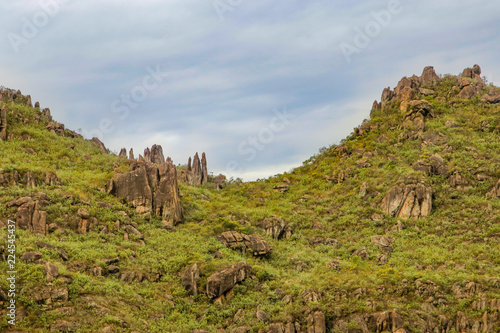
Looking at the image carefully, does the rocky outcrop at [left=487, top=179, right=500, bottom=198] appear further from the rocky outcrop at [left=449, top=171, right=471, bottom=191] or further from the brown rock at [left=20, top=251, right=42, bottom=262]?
the brown rock at [left=20, top=251, right=42, bottom=262]

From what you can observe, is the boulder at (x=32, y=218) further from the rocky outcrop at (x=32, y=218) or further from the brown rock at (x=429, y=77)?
the brown rock at (x=429, y=77)

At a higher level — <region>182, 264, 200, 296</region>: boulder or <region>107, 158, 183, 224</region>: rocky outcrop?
<region>107, 158, 183, 224</region>: rocky outcrop

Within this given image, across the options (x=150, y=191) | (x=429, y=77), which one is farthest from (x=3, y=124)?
(x=429, y=77)

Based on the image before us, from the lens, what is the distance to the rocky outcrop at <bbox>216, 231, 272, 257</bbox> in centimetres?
5478

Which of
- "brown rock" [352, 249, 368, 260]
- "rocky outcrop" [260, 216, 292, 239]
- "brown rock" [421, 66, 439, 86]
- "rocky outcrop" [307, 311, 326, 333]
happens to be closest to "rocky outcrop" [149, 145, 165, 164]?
"rocky outcrop" [260, 216, 292, 239]

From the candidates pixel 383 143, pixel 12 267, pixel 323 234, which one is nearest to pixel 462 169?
pixel 383 143

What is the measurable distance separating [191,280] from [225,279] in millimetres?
3424

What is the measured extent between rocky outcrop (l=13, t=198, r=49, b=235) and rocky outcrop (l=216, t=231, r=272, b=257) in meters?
19.7

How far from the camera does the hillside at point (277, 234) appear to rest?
129 ft

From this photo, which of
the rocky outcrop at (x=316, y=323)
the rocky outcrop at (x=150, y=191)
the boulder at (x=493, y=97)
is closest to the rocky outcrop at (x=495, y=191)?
the boulder at (x=493, y=97)

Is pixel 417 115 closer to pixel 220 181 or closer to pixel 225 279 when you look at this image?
pixel 220 181

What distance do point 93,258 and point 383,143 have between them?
5458 cm

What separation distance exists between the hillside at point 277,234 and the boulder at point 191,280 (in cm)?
10

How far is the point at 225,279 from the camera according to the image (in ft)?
148
